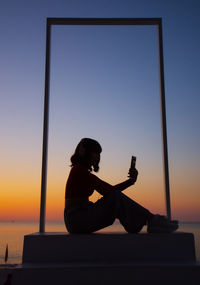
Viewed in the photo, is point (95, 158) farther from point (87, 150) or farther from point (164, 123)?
point (164, 123)

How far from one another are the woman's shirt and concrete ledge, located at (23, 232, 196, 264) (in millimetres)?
301

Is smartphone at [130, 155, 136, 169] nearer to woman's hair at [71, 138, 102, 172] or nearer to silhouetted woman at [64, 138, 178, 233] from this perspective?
silhouetted woman at [64, 138, 178, 233]

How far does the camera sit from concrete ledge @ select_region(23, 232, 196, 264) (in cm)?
207

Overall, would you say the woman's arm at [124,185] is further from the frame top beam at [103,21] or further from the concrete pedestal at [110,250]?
the frame top beam at [103,21]

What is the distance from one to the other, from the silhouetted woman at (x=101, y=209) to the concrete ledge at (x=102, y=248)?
4.0 inches

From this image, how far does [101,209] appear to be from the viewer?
2.18 meters

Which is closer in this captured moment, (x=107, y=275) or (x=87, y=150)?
(x=107, y=275)

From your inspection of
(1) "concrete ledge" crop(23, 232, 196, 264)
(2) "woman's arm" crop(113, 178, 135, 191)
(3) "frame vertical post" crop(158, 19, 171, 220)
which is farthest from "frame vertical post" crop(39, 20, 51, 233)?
(3) "frame vertical post" crop(158, 19, 171, 220)

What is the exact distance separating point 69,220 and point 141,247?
549mm

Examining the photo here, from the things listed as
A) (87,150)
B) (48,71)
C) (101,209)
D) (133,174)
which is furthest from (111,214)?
(48,71)

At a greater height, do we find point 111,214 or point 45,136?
point 45,136

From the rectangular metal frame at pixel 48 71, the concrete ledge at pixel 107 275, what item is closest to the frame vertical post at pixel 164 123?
the rectangular metal frame at pixel 48 71

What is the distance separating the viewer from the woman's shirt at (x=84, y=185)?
2203 millimetres

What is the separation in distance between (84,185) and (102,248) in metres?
0.46
